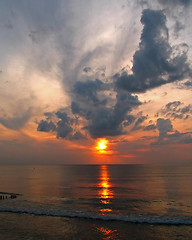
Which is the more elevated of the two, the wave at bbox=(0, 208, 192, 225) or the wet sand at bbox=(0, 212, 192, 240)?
the wet sand at bbox=(0, 212, 192, 240)

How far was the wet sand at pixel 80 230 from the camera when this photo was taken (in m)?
24.2

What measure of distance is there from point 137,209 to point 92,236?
59.0ft

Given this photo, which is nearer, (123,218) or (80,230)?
(80,230)

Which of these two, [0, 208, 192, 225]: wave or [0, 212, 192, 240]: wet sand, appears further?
[0, 208, 192, 225]: wave

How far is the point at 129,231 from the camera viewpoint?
2603 cm

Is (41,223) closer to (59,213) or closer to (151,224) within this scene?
(59,213)

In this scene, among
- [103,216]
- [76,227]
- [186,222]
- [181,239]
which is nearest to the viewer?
[181,239]

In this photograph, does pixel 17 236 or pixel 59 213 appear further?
pixel 59 213

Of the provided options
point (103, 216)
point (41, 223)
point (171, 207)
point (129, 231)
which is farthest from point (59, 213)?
point (171, 207)

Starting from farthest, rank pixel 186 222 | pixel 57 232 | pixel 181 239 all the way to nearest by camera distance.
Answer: pixel 186 222 < pixel 57 232 < pixel 181 239

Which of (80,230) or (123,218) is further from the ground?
(80,230)

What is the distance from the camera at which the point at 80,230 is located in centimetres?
2659

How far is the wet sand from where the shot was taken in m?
24.2

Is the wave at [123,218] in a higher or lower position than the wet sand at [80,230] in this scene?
lower
